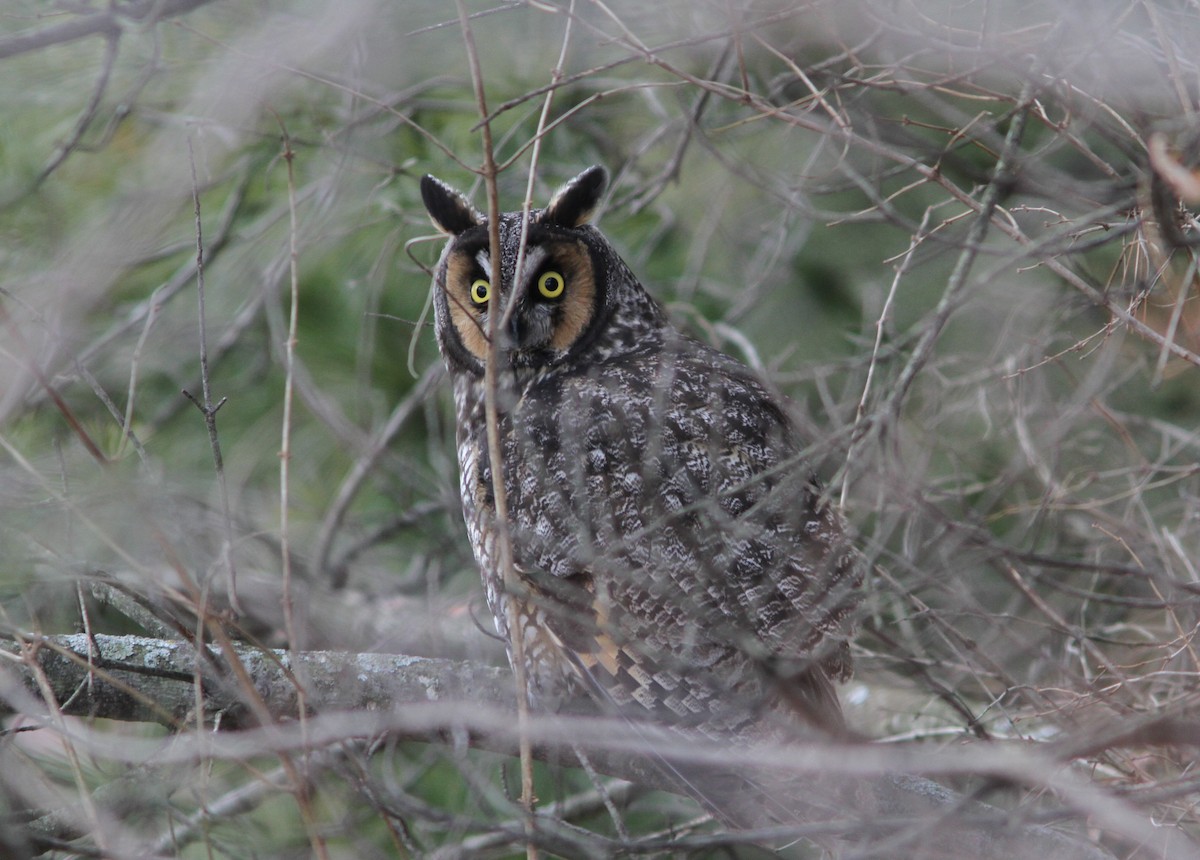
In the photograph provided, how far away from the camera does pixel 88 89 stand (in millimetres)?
3258

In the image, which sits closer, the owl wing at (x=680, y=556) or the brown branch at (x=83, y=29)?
the brown branch at (x=83, y=29)

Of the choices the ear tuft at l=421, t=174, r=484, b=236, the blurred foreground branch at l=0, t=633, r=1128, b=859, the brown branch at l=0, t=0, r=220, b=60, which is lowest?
the blurred foreground branch at l=0, t=633, r=1128, b=859

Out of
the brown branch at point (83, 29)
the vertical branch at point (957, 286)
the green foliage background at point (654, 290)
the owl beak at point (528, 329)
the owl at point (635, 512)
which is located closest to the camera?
the vertical branch at point (957, 286)

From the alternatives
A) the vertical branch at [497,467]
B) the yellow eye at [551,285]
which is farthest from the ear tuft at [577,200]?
the vertical branch at [497,467]

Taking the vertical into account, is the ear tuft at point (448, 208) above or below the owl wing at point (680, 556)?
above

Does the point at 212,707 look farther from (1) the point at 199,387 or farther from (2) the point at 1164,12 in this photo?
(2) the point at 1164,12

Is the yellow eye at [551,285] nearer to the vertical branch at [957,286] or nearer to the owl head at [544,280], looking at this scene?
the owl head at [544,280]

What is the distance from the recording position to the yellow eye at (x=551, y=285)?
8.75ft

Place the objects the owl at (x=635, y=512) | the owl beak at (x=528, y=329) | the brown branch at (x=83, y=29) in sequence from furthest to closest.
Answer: the owl beak at (x=528, y=329) < the owl at (x=635, y=512) < the brown branch at (x=83, y=29)

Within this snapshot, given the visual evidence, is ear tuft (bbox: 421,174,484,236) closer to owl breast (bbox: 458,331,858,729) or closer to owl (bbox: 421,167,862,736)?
owl (bbox: 421,167,862,736)

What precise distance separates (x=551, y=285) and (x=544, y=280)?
0.09ft

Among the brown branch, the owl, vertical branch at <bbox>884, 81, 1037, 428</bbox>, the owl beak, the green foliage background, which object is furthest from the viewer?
the owl beak

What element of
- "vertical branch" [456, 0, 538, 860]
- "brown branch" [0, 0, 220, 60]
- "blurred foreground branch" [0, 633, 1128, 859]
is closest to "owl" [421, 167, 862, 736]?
"blurred foreground branch" [0, 633, 1128, 859]

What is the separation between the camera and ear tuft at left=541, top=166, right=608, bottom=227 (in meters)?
2.67
